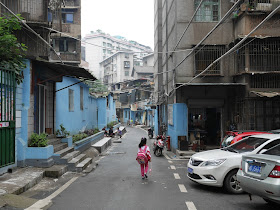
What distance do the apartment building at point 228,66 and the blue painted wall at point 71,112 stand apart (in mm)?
5427

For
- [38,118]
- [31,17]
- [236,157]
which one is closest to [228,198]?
[236,157]

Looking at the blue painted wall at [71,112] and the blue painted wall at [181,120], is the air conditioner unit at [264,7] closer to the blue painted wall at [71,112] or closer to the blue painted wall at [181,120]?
the blue painted wall at [181,120]

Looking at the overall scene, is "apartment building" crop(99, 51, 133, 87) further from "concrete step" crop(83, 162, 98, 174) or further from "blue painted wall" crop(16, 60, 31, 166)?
"blue painted wall" crop(16, 60, 31, 166)

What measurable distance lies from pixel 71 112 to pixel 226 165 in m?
10.9

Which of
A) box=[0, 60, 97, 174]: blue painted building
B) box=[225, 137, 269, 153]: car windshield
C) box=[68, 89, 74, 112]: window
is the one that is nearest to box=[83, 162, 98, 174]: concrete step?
box=[0, 60, 97, 174]: blue painted building

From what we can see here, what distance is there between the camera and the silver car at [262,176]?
5.18 meters

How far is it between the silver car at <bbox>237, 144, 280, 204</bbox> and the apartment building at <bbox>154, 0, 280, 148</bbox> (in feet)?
27.2

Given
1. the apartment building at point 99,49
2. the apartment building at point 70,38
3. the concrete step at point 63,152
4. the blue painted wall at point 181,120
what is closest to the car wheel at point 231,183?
the concrete step at point 63,152

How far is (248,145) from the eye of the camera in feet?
26.0

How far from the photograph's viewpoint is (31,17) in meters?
11.6

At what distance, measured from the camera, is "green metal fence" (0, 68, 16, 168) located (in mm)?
8133

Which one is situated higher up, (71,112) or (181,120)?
(71,112)

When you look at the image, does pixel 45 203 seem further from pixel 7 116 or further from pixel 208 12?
pixel 208 12

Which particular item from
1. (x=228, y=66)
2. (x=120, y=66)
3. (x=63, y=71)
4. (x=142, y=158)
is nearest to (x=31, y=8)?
(x=63, y=71)
